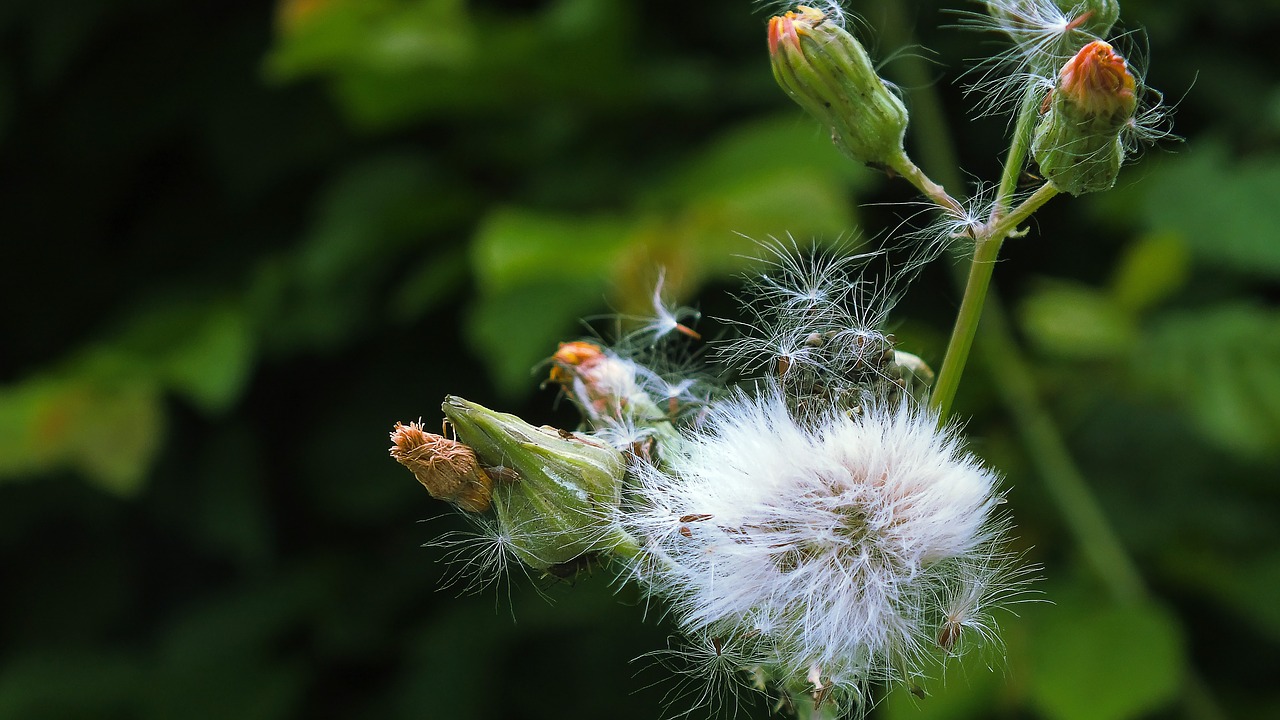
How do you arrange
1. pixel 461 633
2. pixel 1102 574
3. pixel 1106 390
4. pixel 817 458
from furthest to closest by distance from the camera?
pixel 461 633, pixel 1106 390, pixel 1102 574, pixel 817 458

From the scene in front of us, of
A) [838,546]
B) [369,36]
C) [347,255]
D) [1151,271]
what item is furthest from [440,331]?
[838,546]

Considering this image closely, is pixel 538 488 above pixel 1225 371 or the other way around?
above

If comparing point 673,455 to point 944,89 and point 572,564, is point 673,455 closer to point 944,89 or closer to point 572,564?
point 572,564

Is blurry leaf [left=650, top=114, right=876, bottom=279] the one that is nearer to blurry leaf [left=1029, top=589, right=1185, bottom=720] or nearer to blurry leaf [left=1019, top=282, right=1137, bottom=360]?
blurry leaf [left=1019, top=282, right=1137, bottom=360]

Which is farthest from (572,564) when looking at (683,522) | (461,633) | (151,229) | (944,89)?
(151,229)

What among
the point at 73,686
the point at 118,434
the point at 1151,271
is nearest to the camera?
the point at 1151,271

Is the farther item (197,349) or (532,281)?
(197,349)

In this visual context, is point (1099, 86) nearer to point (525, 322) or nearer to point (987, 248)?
point (987, 248)

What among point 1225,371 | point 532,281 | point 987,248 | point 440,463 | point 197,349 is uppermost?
point 987,248
